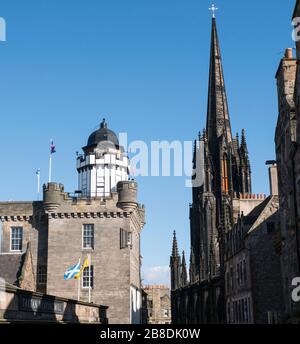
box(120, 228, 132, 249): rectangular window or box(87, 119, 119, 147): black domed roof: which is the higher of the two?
box(87, 119, 119, 147): black domed roof

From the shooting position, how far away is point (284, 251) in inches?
1200

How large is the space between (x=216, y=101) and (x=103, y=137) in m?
39.3

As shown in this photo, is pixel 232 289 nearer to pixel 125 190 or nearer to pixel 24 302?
pixel 125 190

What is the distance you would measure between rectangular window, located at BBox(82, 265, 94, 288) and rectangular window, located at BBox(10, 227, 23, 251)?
6.19m

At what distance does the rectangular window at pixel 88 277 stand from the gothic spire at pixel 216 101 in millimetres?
50036

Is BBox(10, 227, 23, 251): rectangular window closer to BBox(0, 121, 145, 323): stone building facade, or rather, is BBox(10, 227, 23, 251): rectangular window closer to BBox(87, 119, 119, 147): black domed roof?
BBox(0, 121, 145, 323): stone building facade

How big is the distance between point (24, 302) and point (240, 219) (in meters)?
28.8

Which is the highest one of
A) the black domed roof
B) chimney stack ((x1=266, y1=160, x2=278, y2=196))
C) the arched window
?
the arched window

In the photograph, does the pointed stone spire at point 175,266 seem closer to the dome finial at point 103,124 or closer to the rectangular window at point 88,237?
the dome finial at point 103,124

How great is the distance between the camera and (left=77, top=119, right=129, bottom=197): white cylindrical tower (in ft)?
184

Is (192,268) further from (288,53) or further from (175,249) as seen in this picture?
(288,53)

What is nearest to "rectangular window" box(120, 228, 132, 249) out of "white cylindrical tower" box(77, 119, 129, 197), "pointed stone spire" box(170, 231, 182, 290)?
"white cylindrical tower" box(77, 119, 129, 197)

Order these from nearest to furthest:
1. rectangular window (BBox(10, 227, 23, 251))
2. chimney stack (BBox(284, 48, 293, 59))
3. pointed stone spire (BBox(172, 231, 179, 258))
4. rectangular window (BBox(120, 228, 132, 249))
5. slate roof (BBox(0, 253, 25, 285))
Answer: chimney stack (BBox(284, 48, 293, 59)) → slate roof (BBox(0, 253, 25, 285)) → rectangular window (BBox(120, 228, 132, 249)) → rectangular window (BBox(10, 227, 23, 251)) → pointed stone spire (BBox(172, 231, 179, 258))
